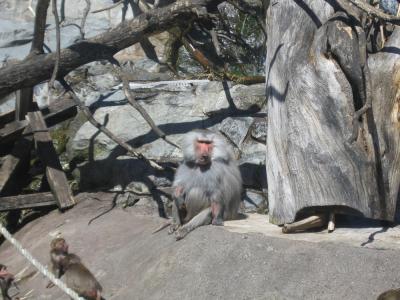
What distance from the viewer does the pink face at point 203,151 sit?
29.3 feet

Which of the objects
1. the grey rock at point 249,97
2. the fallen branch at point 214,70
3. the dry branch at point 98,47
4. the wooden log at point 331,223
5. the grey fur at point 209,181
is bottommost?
the wooden log at point 331,223

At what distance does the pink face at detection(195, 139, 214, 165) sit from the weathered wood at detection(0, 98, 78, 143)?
2.87 metres

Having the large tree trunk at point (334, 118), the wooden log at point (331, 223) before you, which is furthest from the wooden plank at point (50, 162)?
the wooden log at point (331, 223)

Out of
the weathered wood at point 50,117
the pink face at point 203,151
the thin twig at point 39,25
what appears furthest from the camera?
the weathered wood at point 50,117

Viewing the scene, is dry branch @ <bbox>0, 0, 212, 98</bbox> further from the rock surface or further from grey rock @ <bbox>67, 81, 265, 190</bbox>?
the rock surface

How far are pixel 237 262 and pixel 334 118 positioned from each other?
69.3 inches

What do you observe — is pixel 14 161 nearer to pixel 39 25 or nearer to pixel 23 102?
pixel 23 102

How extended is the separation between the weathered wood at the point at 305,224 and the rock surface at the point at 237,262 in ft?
0.48

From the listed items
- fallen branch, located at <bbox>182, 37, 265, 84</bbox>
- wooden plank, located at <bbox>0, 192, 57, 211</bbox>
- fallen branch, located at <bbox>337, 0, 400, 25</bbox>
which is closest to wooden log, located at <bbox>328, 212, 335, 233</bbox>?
fallen branch, located at <bbox>337, 0, 400, 25</bbox>

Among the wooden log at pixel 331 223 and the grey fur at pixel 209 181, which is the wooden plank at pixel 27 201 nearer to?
the grey fur at pixel 209 181

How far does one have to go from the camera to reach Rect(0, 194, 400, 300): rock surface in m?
6.82

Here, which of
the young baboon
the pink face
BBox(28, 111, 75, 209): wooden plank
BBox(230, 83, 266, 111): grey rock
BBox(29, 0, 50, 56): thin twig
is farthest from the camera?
BBox(230, 83, 266, 111): grey rock

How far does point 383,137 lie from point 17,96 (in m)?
5.48

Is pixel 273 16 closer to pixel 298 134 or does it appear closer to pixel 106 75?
pixel 298 134
